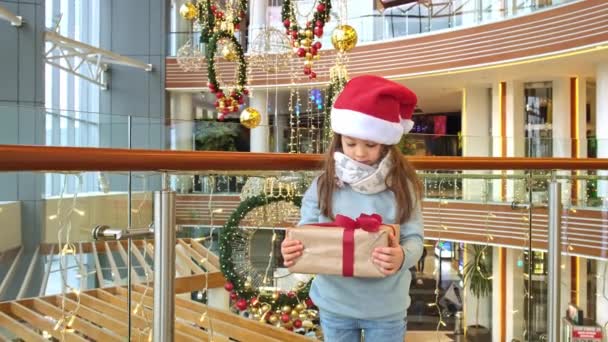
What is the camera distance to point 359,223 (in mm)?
1414

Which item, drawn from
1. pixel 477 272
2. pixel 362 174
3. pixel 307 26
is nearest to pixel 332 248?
pixel 362 174

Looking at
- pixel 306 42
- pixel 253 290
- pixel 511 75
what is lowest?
pixel 253 290

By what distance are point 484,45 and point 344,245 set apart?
8.86 meters

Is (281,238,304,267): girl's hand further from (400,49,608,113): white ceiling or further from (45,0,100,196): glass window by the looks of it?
(400,49,608,113): white ceiling

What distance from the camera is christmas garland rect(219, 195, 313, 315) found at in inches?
107

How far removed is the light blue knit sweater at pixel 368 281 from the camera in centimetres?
151

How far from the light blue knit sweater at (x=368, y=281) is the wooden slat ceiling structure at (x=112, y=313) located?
0.76 meters

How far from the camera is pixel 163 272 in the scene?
142cm

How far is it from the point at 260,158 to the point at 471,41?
880 cm

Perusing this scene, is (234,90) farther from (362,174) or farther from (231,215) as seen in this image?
(362,174)

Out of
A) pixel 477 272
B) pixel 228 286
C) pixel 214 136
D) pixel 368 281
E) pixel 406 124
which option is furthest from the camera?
pixel 214 136

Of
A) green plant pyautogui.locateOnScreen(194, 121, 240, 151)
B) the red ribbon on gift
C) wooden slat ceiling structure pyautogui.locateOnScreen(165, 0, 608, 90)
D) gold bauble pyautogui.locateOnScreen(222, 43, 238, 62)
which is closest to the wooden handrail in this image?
the red ribbon on gift

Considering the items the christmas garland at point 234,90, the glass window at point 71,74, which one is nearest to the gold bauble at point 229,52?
the christmas garland at point 234,90

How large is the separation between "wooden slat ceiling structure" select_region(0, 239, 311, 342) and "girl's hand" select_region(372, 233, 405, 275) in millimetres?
966
